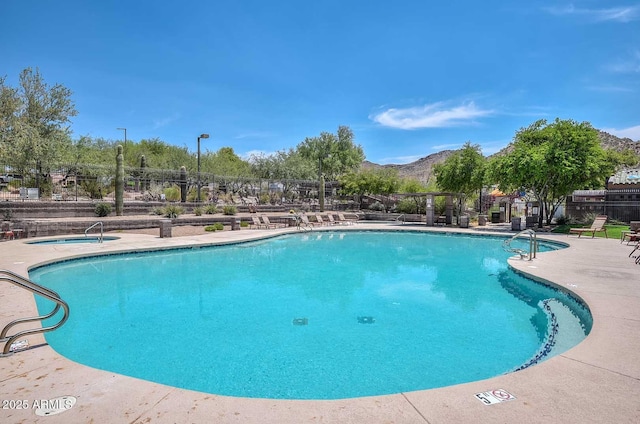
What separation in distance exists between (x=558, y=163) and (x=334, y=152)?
3693 cm

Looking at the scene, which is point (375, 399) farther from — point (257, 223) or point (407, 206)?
point (407, 206)

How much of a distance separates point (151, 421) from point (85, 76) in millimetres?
26075

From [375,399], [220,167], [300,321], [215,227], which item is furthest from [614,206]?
[220,167]

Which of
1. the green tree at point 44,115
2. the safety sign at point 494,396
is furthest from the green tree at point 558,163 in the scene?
the green tree at point 44,115

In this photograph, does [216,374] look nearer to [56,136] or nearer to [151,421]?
[151,421]

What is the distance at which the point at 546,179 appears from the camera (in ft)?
66.3

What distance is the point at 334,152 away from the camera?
177ft

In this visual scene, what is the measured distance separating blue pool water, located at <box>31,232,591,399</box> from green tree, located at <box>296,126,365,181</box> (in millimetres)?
40636

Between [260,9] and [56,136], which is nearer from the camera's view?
[260,9]

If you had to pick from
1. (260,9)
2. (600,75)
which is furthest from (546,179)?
(260,9)

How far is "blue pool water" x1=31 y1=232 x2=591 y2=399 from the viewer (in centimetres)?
491

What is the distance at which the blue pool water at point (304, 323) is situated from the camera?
4.91 m

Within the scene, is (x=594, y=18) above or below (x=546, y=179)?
above

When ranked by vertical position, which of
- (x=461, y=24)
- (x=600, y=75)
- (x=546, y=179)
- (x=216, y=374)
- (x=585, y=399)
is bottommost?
(x=216, y=374)
